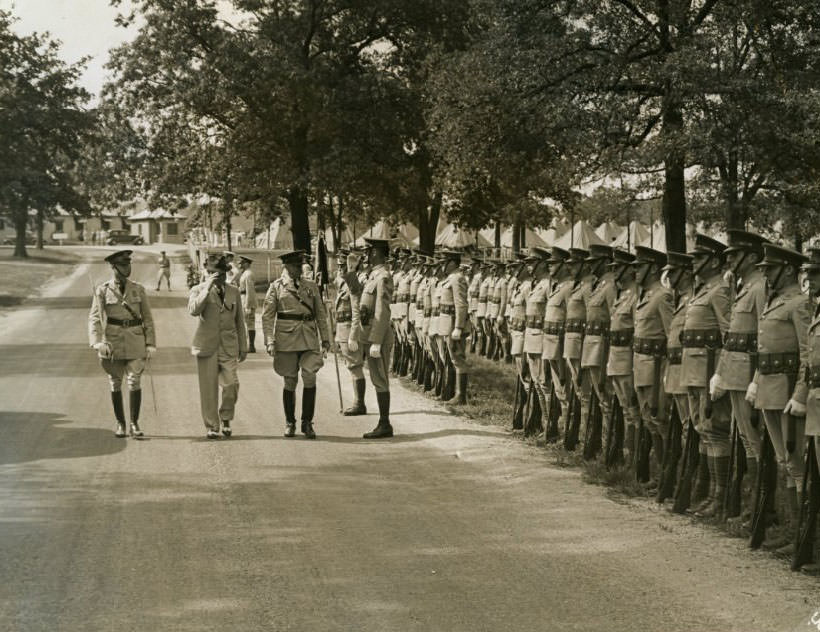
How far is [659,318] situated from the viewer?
9.23 m

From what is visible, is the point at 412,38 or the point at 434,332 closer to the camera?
the point at 434,332

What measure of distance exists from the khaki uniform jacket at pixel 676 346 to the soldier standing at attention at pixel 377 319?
3992 millimetres

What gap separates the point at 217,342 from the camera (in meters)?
11.9

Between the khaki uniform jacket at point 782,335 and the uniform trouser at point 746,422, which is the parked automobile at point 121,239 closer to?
the uniform trouser at point 746,422

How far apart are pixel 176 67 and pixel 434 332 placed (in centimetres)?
2338

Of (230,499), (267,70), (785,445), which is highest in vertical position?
(267,70)

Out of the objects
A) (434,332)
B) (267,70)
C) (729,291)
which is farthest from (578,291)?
(267,70)

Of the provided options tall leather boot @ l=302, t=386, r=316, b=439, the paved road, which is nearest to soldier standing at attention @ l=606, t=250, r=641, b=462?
the paved road

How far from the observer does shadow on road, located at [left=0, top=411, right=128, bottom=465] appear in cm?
1050

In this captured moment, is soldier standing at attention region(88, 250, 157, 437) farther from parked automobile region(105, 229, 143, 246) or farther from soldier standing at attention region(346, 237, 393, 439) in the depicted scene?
parked automobile region(105, 229, 143, 246)

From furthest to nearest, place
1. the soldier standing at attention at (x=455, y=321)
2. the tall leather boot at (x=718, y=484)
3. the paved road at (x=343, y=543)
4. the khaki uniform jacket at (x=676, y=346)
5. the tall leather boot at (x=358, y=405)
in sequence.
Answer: the soldier standing at attention at (x=455, y=321) < the tall leather boot at (x=358, y=405) < the khaki uniform jacket at (x=676, y=346) < the tall leather boot at (x=718, y=484) < the paved road at (x=343, y=543)

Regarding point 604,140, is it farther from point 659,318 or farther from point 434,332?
point 659,318

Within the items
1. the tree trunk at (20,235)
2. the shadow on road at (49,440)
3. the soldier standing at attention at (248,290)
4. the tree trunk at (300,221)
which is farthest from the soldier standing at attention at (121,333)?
the tree trunk at (20,235)

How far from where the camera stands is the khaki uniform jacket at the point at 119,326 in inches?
458
